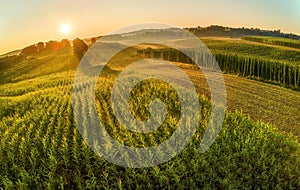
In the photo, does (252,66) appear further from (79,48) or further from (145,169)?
(79,48)

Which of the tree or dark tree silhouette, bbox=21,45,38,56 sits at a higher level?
the tree

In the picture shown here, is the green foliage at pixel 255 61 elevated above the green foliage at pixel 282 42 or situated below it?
below

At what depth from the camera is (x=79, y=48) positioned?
5266cm

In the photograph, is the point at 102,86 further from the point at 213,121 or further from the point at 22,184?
the point at 22,184

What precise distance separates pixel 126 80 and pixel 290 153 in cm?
1024

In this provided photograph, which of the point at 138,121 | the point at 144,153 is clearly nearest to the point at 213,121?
the point at 138,121

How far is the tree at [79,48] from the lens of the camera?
51984mm

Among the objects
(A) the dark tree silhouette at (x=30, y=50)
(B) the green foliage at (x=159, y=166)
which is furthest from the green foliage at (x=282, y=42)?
(A) the dark tree silhouette at (x=30, y=50)

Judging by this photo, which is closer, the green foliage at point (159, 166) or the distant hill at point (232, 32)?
the green foliage at point (159, 166)

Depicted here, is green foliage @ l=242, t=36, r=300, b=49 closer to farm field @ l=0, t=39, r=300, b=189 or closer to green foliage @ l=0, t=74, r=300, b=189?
farm field @ l=0, t=39, r=300, b=189

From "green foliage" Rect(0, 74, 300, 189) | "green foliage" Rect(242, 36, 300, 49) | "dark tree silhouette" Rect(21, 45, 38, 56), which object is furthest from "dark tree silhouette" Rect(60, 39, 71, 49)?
"green foliage" Rect(0, 74, 300, 189)

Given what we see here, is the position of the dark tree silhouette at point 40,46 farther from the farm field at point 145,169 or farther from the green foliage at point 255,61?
the farm field at point 145,169

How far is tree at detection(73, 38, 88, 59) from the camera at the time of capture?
52.0m

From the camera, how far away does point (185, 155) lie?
864cm
